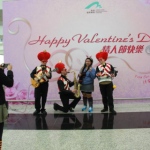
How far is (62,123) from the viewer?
4.13m

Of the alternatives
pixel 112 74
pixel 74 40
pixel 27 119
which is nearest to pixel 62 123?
pixel 27 119

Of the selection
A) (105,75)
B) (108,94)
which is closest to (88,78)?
(105,75)

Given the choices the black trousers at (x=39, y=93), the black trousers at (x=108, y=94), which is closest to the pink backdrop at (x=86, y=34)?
the black trousers at (x=108, y=94)

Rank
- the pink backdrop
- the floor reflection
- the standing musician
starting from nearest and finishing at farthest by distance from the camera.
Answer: the floor reflection → the standing musician → the pink backdrop

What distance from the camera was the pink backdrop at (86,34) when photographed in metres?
5.57

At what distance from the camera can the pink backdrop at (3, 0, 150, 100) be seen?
5.57 m

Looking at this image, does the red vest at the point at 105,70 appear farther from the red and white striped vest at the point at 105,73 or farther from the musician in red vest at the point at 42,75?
the musician in red vest at the point at 42,75

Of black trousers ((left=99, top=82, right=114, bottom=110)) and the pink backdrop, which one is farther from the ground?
the pink backdrop

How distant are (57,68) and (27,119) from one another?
135 cm

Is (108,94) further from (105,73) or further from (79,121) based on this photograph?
(79,121)

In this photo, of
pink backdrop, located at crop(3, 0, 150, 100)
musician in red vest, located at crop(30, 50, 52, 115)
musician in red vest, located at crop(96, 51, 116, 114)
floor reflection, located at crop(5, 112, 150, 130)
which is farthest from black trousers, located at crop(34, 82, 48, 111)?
musician in red vest, located at crop(96, 51, 116, 114)

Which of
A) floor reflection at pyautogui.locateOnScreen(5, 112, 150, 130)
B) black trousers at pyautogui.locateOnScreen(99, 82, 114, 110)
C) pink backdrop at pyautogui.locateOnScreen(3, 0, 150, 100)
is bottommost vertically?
floor reflection at pyautogui.locateOnScreen(5, 112, 150, 130)

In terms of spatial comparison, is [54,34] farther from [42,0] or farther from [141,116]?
[141,116]

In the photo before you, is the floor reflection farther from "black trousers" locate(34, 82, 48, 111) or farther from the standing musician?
the standing musician
